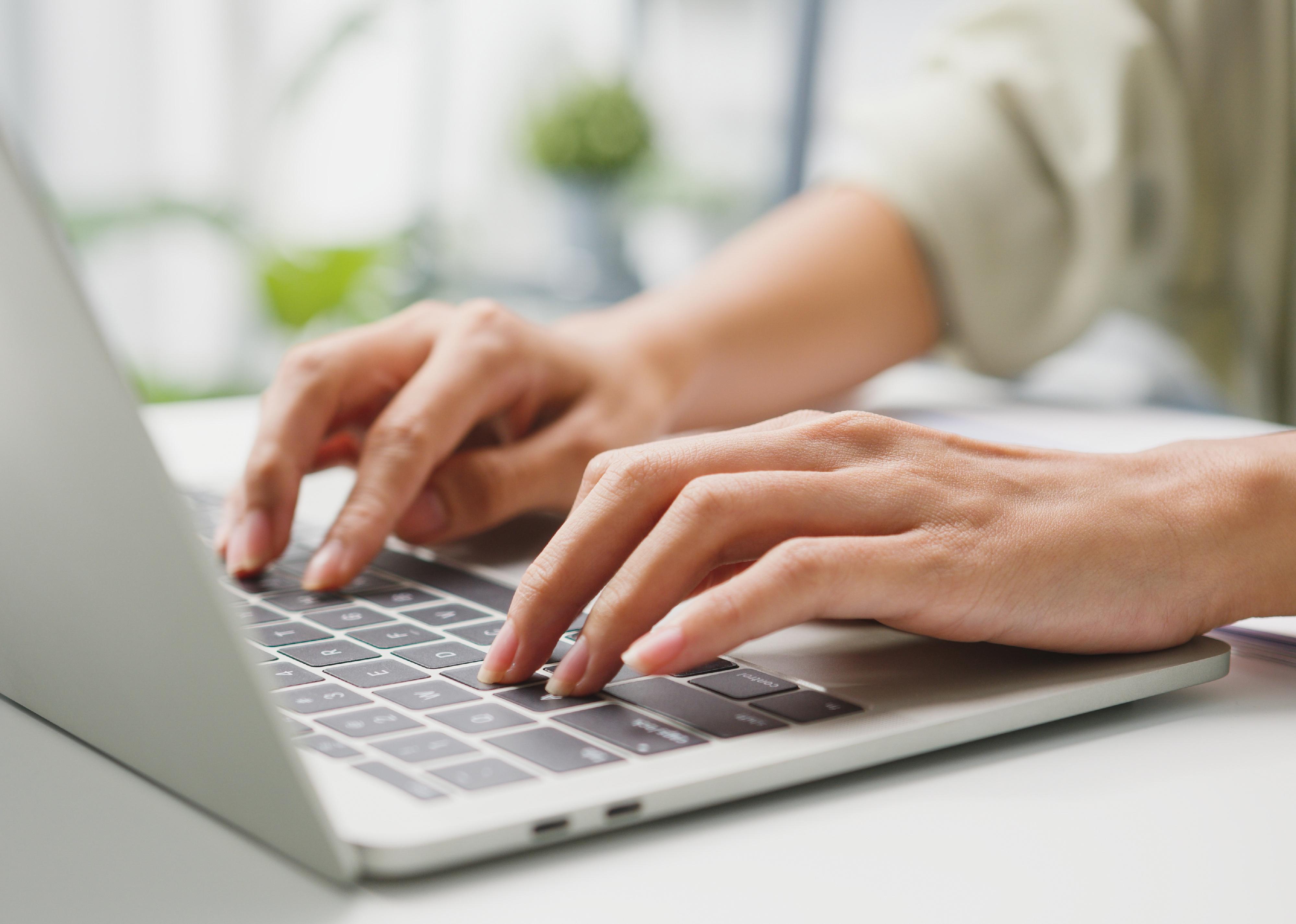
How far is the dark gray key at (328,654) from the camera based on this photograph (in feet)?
1.16

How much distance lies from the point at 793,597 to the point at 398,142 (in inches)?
102

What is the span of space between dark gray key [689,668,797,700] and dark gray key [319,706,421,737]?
0.27 ft

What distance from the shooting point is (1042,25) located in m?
0.89

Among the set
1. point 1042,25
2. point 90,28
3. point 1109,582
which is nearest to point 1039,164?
point 1042,25

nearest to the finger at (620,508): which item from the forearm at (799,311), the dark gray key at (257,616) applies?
the dark gray key at (257,616)

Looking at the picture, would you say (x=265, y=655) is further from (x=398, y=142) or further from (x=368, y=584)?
(x=398, y=142)

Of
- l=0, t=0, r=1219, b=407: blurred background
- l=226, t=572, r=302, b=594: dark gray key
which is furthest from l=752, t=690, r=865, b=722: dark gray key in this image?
l=0, t=0, r=1219, b=407: blurred background

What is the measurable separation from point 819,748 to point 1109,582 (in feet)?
0.41

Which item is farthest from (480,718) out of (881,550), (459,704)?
(881,550)

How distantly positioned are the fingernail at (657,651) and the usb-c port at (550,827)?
59mm

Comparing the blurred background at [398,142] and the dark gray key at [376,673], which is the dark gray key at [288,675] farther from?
the blurred background at [398,142]

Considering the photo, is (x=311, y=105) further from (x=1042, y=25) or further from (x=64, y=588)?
(x=64, y=588)

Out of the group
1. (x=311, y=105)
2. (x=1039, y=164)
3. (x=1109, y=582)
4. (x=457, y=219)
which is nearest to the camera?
(x=1109, y=582)

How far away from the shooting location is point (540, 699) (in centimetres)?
32
